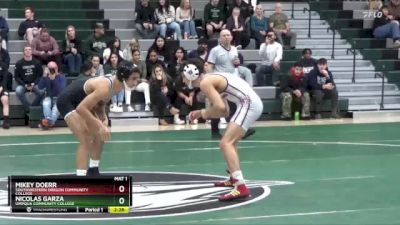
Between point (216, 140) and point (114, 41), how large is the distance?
435cm

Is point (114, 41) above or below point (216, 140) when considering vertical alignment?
above

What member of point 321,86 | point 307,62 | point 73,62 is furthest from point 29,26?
point 321,86

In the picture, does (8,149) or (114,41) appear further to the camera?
(114,41)

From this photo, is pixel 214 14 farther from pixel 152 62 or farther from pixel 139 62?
pixel 139 62

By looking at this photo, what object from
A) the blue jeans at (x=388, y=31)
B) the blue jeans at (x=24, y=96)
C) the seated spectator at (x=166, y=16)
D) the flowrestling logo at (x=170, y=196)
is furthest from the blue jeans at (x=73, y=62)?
the blue jeans at (x=388, y=31)

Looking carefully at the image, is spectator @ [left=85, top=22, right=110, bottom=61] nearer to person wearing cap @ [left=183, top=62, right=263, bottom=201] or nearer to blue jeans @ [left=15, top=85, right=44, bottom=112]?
blue jeans @ [left=15, top=85, right=44, bottom=112]

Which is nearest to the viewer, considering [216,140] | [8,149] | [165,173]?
[165,173]

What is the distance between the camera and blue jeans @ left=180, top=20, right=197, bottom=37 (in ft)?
62.0

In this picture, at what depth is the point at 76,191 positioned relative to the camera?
738cm

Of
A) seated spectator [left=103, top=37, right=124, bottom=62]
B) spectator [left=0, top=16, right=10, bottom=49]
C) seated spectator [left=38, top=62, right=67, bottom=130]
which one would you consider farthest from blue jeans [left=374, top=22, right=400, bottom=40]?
spectator [left=0, top=16, right=10, bottom=49]

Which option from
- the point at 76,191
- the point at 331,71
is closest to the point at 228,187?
the point at 76,191

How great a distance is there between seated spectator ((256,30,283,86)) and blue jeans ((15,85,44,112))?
4.63 m

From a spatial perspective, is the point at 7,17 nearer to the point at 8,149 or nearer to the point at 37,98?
the point at 37,98

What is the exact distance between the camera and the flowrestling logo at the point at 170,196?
326 inches
